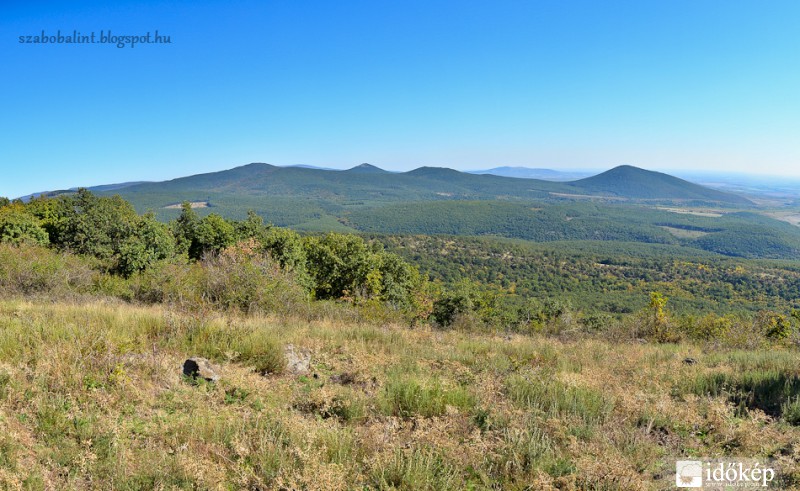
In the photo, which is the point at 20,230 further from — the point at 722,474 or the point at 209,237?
the point at 722,474

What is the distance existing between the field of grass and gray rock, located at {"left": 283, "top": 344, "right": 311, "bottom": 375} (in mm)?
105

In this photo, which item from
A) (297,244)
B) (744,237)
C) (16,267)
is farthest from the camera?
(744,237)

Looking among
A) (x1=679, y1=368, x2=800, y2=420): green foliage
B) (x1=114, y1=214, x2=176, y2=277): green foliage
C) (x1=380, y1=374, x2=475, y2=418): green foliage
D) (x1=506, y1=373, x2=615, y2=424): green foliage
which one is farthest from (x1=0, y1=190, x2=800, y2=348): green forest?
(x1=506, y1=373, x2=615, y2=424): green foliage

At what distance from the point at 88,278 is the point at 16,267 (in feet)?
5.80

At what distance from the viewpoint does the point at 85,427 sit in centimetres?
316

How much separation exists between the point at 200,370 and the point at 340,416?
1859mm

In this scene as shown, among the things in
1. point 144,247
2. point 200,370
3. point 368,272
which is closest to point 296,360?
point 200,370

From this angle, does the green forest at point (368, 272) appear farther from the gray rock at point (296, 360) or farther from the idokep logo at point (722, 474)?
the idokep logo at point (722, 474)

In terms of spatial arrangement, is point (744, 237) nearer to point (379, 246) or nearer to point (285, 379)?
point (379, 246)

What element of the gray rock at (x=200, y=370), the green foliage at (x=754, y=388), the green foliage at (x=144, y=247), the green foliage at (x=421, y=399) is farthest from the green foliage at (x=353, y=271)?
the green foliage at (x=421, y=399)

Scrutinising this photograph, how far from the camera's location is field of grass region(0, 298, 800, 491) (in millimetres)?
2764

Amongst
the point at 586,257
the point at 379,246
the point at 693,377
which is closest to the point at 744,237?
the point at 586,257

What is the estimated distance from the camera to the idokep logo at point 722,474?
2.96m

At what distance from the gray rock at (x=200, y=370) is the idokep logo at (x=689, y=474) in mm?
4522
